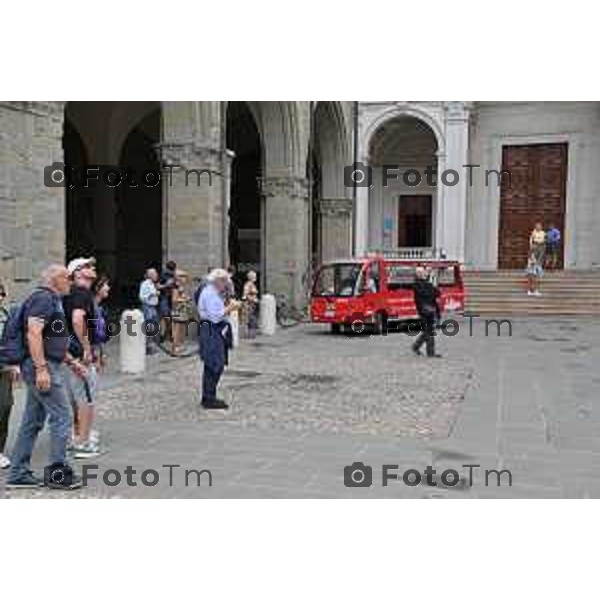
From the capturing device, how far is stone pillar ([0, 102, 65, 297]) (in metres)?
9.33

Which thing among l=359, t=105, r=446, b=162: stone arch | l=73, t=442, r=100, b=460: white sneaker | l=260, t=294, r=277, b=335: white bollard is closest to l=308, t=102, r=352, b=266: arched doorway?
l=359, t=105, r=446, b=162: stone arch

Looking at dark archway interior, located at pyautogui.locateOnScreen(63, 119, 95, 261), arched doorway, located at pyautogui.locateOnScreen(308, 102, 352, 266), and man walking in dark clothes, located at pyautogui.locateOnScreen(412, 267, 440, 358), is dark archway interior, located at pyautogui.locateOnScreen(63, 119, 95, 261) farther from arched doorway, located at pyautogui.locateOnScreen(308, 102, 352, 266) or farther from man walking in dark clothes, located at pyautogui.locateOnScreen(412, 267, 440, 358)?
man walking in dark clothes, located at pyautogui.locateOnScreen(412, 267, 440, 358)

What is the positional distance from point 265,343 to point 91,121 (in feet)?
35.5

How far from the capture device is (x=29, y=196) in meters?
9.75

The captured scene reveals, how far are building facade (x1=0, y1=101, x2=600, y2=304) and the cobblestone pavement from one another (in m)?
5.00

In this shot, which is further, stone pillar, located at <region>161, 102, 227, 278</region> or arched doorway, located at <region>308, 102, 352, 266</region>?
arched doorway, located at <region>308, 102, 352, 266</region>

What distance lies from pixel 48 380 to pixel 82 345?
918 millimetres

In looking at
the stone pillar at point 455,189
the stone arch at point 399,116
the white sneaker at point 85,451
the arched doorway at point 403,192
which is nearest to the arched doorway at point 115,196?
the stone arch at point 399,116

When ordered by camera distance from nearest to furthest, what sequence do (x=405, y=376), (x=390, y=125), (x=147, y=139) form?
(x=405, y=376), (x=147, y=139), (x=390, y=125)

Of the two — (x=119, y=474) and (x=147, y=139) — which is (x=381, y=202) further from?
(x=119, y=474)

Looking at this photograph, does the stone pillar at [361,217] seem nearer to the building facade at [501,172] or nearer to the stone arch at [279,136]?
the building facade at [501,172]

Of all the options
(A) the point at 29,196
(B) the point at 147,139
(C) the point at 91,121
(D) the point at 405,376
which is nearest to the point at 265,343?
(D) the point at 405,376

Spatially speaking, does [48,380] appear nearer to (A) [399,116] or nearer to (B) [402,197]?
(A) [399,116]

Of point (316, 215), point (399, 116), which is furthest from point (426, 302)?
point (399, 116)
